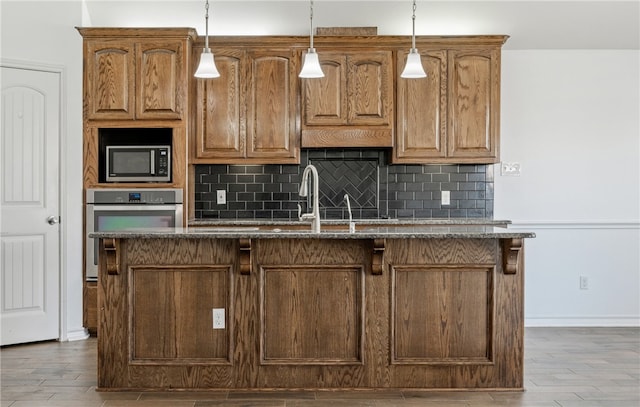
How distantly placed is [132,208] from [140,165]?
13.9 inches

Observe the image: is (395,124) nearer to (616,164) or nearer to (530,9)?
(530,9)

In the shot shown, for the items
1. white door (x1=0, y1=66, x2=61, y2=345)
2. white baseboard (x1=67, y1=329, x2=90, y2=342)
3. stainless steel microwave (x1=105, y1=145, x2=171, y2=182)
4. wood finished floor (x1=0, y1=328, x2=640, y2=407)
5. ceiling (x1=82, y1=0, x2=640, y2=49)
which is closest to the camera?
wood finished floor (x1=0, y1=328, x2=640, y2=407)

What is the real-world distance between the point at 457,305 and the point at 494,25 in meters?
2.78

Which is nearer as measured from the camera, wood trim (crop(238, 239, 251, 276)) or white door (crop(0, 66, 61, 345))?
wood trim (crop(238, 239, 251, 276))

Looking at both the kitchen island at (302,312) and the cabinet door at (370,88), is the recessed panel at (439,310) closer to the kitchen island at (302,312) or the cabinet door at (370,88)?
the kitchen island at (302,312)

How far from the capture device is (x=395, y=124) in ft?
14.9

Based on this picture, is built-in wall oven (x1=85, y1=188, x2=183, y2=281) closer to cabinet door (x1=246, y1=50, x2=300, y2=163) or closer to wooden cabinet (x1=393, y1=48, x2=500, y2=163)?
cabinet door (x1=246, y1=50, x2=300, y2=163)

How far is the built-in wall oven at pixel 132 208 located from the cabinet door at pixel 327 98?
1241 mm

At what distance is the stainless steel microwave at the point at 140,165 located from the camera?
14.4 feet

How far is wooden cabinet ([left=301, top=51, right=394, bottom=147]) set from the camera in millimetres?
4527

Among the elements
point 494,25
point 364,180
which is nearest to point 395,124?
point 364,180

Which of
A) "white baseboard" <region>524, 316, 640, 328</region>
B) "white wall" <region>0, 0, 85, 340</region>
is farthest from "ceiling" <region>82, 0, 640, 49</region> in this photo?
"white baseboard" <region>524, 316, 640, 328</region>

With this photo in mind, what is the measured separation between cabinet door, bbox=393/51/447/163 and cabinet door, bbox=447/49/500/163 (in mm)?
65

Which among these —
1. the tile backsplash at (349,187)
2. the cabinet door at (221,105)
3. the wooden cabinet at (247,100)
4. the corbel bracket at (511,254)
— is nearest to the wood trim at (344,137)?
the wooden cabinet at (247,100)
